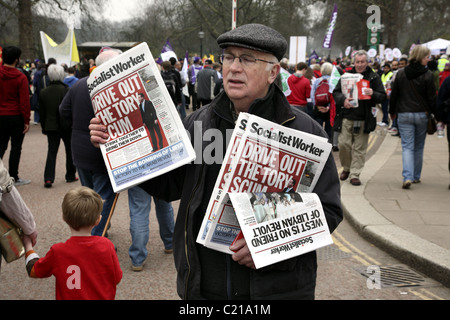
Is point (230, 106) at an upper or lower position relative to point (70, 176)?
upper

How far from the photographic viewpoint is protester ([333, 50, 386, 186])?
7188 mm

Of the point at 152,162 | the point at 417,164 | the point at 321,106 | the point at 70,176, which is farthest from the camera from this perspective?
the point at 321,106

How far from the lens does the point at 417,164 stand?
24.2 feet

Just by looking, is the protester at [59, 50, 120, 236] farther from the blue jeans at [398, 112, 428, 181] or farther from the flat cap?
the blue jeans at [398, 112, 428, 181]

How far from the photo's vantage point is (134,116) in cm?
229

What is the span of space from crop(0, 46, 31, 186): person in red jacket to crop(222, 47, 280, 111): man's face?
6.35m

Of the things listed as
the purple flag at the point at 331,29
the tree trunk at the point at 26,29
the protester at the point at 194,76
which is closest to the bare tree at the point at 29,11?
the tree trunk at the point at 26,29

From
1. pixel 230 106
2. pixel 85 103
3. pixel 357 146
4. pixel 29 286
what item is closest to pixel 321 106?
pixel 357 146

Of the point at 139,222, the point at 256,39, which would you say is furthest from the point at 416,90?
the point at 256,39

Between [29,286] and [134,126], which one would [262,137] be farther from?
[29,286]

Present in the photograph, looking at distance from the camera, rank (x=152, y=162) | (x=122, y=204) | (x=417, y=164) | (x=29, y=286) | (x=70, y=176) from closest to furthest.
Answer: (x=152, y=162) → (x=29, y=286) → (x=122, y=204) → (x=417, y=164) → (x=70, y=176)

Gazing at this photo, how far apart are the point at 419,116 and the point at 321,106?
3.32 meters

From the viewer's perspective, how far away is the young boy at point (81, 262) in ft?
8.74

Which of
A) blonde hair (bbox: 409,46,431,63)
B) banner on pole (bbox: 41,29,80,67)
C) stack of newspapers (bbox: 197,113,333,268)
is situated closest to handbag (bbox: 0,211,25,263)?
stack of newspapers (bbox: 197,113,333,268)
